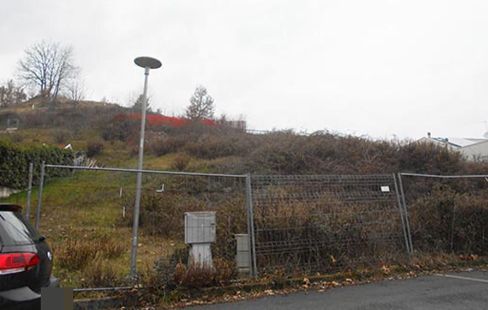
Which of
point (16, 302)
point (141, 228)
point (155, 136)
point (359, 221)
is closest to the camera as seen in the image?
point (16, 302)

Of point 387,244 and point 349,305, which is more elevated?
point 387,244

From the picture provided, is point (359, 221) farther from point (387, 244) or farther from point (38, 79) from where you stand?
point (38, 79)

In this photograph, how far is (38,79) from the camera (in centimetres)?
4619

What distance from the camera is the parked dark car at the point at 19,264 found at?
104 inches

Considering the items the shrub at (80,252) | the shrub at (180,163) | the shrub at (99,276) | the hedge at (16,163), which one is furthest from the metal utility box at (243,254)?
the shrub at (180,163)

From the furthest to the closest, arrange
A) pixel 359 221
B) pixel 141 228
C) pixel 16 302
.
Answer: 1. pixel 141 228
2. pixel 359 221
3. pixel 16 302

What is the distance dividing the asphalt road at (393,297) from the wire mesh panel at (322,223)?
723 millimetres

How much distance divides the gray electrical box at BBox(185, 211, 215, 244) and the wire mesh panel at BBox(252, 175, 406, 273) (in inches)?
32.1

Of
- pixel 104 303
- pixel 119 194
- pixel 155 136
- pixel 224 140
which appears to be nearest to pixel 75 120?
pixel 155 136

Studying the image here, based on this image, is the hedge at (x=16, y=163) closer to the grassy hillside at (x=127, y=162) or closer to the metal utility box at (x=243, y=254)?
the grassy hillside at (x=127, y=162)

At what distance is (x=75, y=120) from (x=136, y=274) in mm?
31850

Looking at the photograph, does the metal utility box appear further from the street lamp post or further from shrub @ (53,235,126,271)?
shrub @ (53,235,126,271)

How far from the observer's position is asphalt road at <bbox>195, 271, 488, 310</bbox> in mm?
4562

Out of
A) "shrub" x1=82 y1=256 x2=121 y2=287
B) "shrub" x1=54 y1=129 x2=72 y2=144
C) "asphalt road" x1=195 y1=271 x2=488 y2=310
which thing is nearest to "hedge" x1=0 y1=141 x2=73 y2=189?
"shrub" x1=54 y1=129 x2=72 y2=144
